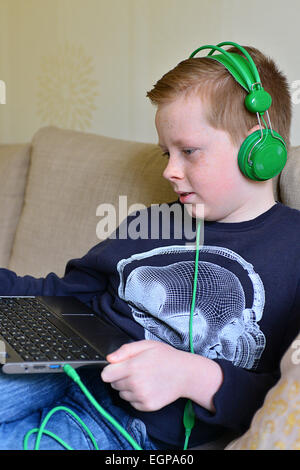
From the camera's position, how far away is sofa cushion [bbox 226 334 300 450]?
2.03 ft

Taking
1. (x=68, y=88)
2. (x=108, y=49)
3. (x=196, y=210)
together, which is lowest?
(x=196, y=210)

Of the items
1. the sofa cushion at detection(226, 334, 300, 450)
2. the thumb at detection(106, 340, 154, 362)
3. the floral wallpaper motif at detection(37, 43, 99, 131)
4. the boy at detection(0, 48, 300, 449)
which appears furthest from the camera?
the floral wallpaper motif at detection(37, 43, 99, 131)

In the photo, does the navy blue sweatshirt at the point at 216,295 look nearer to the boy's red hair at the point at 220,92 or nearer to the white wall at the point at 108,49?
the boy's red hair at the point at 220,92

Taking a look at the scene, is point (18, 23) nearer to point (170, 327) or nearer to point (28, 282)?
point (28, 282)

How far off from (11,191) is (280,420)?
1.26m

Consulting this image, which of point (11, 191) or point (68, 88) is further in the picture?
point (68, 88)

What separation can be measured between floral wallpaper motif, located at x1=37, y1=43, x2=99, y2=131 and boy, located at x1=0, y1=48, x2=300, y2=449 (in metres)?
1.06

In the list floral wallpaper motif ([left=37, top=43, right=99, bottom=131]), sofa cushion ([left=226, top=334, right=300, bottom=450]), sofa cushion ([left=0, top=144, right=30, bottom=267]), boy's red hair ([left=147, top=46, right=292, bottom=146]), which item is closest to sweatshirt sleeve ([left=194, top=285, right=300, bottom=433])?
sofa cushion ([left=226, top=334, right=300, bottom=450])

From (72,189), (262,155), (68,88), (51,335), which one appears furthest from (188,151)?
(68,88)

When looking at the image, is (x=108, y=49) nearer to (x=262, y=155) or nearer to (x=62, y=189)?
(x=62, y=189)

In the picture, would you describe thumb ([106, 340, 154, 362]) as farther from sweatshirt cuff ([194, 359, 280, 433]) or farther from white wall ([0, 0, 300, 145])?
white wall ([0, 0, 300, 145])

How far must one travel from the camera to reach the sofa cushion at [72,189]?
1.41 m

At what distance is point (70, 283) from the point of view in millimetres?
1180

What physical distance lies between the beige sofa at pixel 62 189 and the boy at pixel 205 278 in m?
0.30
